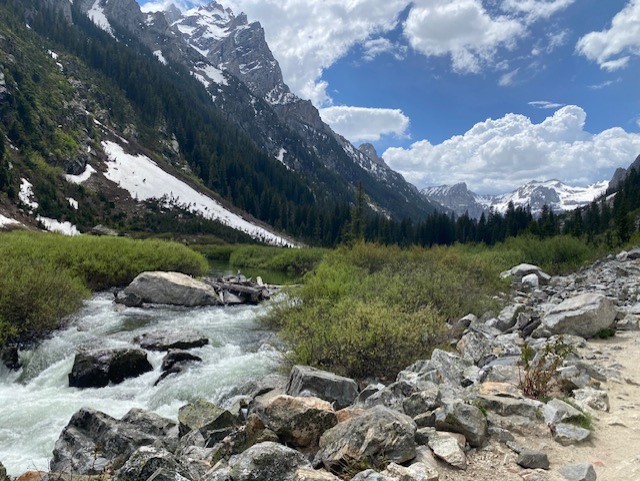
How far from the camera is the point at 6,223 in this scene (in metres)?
53.4

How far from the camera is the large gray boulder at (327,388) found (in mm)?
9031

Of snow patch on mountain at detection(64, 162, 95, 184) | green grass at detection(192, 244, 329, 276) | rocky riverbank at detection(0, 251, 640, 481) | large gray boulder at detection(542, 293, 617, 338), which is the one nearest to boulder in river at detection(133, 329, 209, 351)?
rocky riverbank at detection(0, 251, 640, 481)

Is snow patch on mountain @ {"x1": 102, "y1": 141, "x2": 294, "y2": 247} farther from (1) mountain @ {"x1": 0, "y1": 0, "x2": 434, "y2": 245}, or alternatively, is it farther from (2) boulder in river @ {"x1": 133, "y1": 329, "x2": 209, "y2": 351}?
(2) boulder in river @ {"x1": 133, "y1": 329, "x2": 209, "y2": 351}

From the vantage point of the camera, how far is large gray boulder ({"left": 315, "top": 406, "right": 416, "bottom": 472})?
200 inches

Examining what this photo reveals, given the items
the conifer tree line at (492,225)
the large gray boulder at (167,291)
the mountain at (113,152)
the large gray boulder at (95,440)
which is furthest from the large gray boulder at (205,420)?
the conifer tree line at (492,225)

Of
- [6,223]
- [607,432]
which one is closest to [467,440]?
[607,432]

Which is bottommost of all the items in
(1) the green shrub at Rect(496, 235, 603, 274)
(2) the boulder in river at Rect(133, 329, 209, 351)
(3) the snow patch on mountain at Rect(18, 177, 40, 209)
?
(2) the boulder in river at Rect(133, 329, 209, 351)

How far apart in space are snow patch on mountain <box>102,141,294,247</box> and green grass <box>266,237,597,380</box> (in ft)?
259

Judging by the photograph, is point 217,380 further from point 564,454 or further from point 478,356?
point 564,454

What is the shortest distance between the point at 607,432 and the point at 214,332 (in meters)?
14.6

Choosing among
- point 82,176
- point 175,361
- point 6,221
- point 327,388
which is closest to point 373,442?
point 327,388

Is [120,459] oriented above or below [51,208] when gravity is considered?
below

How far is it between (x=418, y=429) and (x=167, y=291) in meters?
20.7

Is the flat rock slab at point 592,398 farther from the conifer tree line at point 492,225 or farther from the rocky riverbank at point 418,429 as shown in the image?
the conifer tree line at point 492,225
